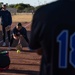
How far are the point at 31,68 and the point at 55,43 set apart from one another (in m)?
8.05

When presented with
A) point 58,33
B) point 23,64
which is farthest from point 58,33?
point 23,64

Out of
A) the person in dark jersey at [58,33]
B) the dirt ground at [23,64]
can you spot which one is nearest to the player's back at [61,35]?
the person in dark jersey at [58,33]

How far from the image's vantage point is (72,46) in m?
2.96

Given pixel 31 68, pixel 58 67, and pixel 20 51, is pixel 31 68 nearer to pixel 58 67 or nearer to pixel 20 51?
pixel 20 51

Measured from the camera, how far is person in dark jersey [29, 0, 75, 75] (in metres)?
2.95

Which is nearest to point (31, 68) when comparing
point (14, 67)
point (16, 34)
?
point (14, 67)

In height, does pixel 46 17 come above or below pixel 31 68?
above

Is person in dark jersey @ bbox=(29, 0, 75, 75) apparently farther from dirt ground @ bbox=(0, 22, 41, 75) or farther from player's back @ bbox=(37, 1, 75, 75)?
dirt ground @ bbox=(0, 22, 41, 75)

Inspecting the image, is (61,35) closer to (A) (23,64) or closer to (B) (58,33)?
(B) (58,33)

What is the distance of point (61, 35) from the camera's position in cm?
295

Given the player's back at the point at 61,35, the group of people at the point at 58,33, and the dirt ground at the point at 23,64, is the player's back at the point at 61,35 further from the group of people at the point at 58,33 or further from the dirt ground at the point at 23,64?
the dirt ground at the point at 23,64

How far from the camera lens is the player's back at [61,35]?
116 inches

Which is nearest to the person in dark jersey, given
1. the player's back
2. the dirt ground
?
the player's back

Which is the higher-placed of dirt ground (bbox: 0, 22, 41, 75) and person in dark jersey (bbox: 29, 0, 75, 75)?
person in dark jersey (bbox: 29, 0, 75, 75)
